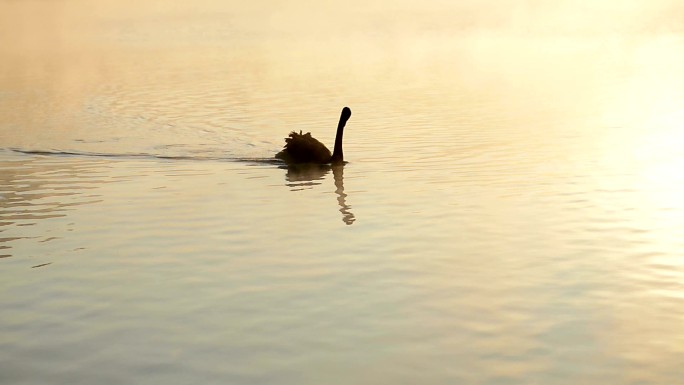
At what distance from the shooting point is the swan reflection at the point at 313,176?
54.1ft

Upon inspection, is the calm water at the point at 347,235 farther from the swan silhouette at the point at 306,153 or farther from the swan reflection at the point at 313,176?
the swan silhouette at the point at 306,153

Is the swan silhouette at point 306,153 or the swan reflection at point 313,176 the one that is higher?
the swan silhouette at point 306,153

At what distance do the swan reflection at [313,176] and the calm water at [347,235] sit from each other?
0.09 m

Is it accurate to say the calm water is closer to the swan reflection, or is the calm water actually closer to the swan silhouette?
the swan reflection

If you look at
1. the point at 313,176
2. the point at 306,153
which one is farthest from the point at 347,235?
the point at 306,153

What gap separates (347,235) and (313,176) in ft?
18.3

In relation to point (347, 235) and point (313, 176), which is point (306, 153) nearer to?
point (313, 176)

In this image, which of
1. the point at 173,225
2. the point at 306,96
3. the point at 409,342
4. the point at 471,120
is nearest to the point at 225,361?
the point at 409,342

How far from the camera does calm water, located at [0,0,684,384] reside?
28.7 feet

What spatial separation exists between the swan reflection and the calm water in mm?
91

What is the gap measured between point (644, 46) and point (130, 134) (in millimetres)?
34055

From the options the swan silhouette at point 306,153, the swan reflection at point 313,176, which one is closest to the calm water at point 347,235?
the swan reflection at point 313,176

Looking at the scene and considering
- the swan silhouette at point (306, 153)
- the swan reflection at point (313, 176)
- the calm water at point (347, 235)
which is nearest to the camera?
the calm water at point (347, 235)

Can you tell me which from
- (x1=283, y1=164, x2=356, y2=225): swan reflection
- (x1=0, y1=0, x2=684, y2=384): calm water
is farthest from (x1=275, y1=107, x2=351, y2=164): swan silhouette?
(x1=0, y1=0, x2=684, y2=384): calm water
